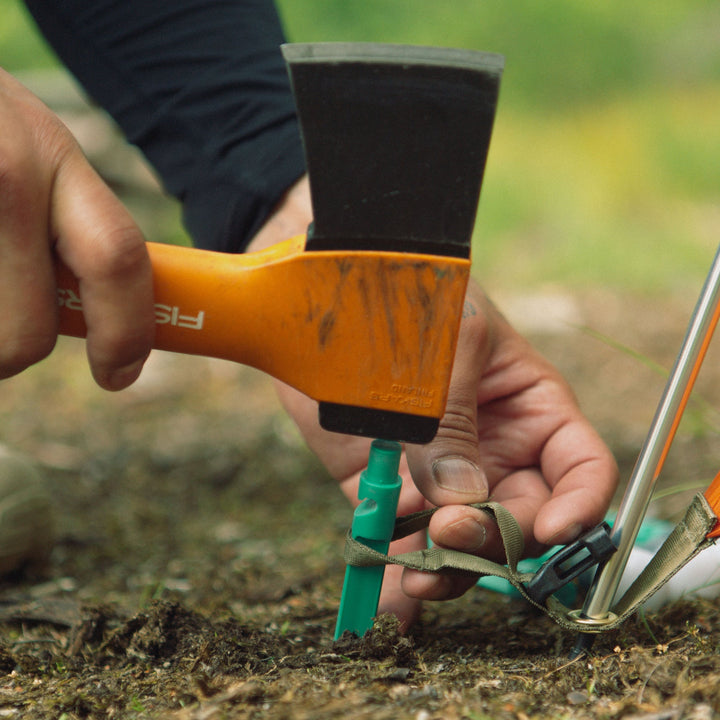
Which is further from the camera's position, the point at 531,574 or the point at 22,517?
the point at 22,517

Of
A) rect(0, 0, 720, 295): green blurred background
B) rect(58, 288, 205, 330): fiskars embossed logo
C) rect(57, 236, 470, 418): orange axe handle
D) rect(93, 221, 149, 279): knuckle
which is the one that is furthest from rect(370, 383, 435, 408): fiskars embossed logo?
rect(0, 0, 720, 295): green blurred background

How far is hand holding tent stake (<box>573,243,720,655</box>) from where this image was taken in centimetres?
121

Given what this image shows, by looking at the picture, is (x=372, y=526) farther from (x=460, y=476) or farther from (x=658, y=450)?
(x=658, y=450)

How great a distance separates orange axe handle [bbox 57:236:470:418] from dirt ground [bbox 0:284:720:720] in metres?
0.38

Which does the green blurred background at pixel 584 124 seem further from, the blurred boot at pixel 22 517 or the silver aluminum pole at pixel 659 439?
the silver aluminum pole at pixel 659 439

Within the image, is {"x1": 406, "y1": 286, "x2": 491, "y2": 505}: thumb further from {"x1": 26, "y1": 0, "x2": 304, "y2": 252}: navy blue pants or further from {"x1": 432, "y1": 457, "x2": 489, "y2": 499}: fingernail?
{"x1": 26, "y1": 0, "x2": 304, "y2": 252}: navy blue pants

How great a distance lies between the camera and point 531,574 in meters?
1.34

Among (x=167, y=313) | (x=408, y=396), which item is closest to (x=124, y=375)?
(x=167, y=313)

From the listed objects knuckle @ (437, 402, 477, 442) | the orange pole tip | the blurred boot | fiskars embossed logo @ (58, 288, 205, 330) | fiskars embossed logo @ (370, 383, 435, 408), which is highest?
fiskars embossed logo @ (58, 288, 205, 330)

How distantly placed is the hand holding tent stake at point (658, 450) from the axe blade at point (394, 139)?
350 mm

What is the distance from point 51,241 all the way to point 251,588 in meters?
1.00

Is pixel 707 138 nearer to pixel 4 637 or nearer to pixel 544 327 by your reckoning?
pixel 544 327

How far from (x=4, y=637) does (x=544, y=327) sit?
8.74 feet

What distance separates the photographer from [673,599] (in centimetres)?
163
